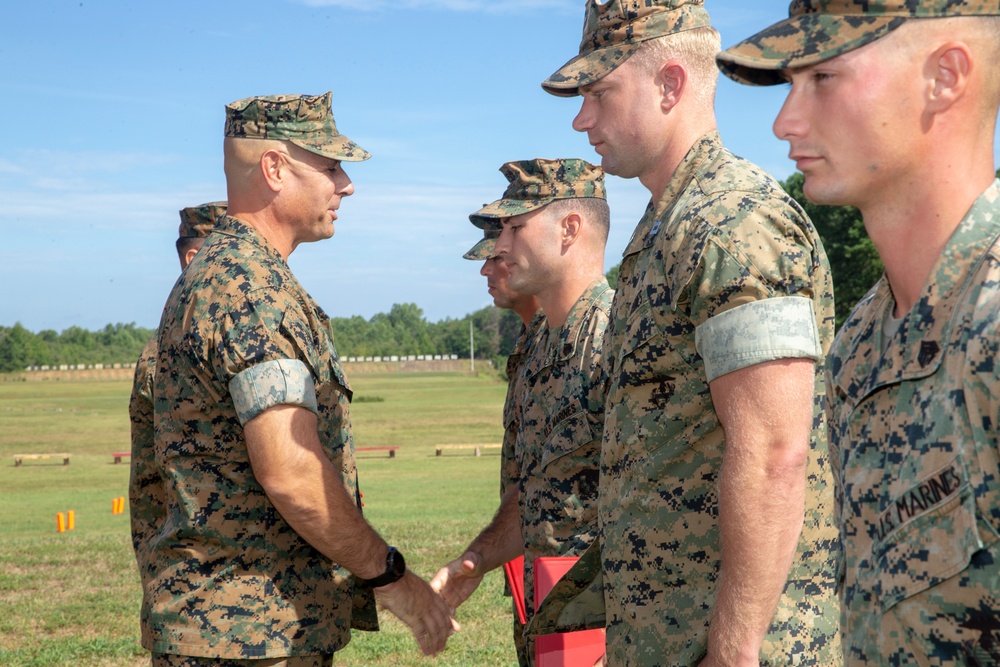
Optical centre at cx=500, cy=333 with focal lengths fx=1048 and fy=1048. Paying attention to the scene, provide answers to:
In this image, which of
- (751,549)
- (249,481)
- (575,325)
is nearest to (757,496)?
(751,549)

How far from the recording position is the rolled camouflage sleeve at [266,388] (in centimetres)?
363

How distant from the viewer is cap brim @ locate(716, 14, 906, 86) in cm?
188

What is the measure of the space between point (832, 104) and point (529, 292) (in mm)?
3395

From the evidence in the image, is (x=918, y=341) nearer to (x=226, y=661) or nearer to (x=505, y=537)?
(x=226, y=661)

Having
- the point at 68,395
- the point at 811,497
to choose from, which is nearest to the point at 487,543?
the point at 811,497

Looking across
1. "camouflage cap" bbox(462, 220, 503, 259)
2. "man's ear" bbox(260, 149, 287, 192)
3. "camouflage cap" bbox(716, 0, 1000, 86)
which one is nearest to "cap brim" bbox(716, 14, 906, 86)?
"camouflage cap" bbox(716, 0, 1000, 86)

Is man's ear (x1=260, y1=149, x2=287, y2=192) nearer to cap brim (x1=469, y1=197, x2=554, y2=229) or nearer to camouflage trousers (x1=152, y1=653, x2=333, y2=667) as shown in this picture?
cap brim (x1=469, y1=197, x2=554, y2=229)

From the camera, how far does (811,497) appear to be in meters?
3.03

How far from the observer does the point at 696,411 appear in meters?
2.88

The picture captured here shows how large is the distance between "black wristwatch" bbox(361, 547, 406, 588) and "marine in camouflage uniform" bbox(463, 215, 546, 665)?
116cm

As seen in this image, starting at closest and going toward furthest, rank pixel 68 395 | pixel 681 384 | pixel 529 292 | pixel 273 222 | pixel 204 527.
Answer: pixel 681 384, pixel 204 527, pixel 273 222, pixel 529 292, pixel 68 395

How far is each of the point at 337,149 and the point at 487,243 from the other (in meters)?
2.86

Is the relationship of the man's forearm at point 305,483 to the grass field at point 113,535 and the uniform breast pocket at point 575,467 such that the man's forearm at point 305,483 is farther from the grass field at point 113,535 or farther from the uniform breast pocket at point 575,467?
the grass field at point 113,535

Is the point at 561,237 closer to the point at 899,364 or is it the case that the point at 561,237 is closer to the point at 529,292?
the point at 529,292
